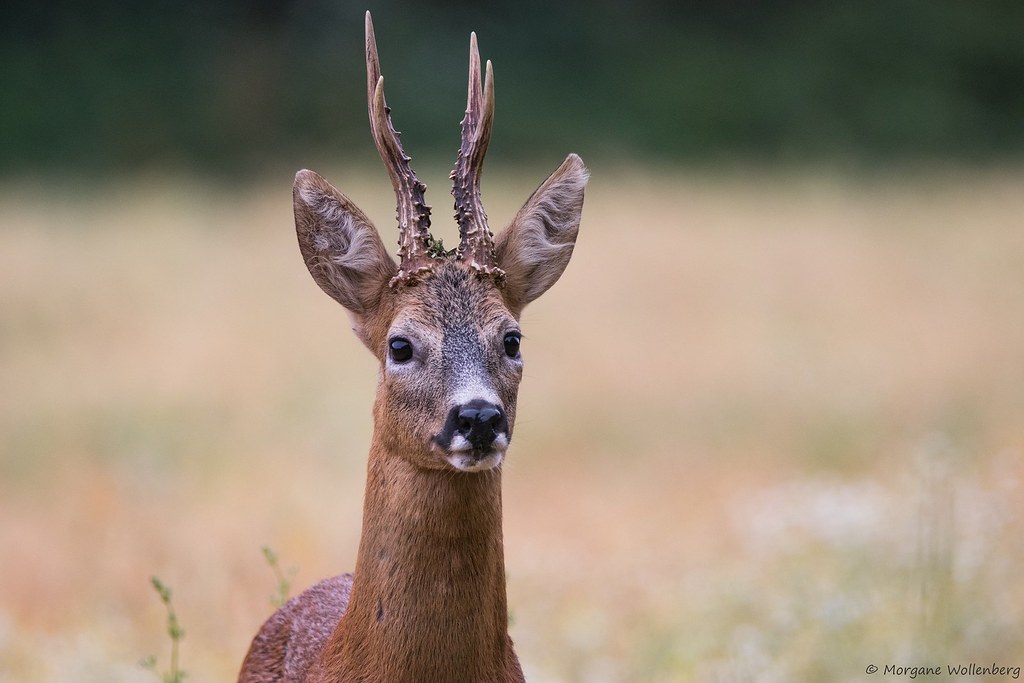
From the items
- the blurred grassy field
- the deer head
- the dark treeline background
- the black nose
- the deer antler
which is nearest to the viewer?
the black nose

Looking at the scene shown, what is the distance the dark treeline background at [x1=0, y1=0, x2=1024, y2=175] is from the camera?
21438 mm

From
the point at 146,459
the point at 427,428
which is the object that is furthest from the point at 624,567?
the point at 427,428

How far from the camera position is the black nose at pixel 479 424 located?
158 inches

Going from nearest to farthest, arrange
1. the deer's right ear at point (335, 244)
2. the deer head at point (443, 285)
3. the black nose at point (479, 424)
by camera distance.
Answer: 1. the black nose at point (479, 424)
2. the deer head at point (443, 285)
3. the deer's right ear at point (335, 244)

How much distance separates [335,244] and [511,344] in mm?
679

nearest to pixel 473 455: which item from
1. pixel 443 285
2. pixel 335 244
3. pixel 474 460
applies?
pixel 474 460

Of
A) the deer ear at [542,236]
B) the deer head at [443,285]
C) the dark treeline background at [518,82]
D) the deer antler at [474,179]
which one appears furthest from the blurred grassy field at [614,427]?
the dark treeline background at [518,82]

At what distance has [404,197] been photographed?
172 inches

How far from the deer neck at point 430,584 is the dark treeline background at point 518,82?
1616cm

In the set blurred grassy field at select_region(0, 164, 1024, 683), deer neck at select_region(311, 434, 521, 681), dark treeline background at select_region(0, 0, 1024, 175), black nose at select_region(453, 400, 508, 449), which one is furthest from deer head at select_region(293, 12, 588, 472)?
dark treeline background at select_region(0, 0, 1024, 175)

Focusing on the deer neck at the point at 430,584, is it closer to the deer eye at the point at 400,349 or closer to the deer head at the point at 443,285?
the deer head at the point at 443,285

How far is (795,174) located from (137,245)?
30.4ft

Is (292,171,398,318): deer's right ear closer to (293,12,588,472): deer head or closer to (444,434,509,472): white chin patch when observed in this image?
(293,12,588,472): deer head

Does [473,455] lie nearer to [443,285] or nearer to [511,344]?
[511,344]
